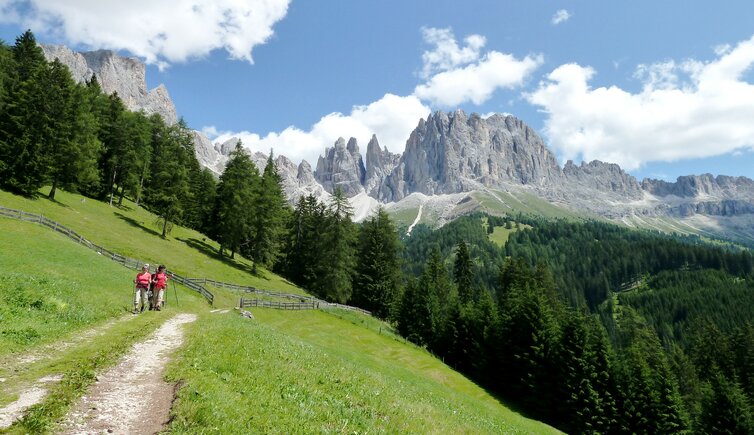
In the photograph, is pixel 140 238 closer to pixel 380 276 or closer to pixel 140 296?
pixel 140 296

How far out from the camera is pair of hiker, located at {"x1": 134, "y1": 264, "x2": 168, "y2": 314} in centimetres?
2575

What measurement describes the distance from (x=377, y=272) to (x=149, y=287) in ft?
178

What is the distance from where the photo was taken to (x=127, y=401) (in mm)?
9477

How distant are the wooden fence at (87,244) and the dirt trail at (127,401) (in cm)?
3184

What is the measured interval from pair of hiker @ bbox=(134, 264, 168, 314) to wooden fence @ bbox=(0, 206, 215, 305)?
15.2 meters

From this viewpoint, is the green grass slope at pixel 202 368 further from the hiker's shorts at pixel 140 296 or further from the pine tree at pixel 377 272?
the pine tree at pixel 377 272

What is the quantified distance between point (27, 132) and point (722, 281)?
818ft

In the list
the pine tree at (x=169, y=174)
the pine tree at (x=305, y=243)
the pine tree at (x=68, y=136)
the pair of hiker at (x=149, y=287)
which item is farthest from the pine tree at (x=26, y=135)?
the pine tree at (x=305, y=243)

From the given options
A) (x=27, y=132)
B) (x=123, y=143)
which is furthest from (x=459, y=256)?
(x=27, y=132)

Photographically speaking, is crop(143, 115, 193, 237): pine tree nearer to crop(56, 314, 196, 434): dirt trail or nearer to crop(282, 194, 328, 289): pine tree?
crop(282, 194, 328, 289): pine tree

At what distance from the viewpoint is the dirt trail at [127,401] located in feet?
26.4

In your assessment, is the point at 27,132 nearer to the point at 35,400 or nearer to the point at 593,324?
the point at 35,400

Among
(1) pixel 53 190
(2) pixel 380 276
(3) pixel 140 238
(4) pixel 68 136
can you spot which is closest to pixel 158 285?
(3) pixel 140 238

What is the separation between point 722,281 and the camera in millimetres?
194250
